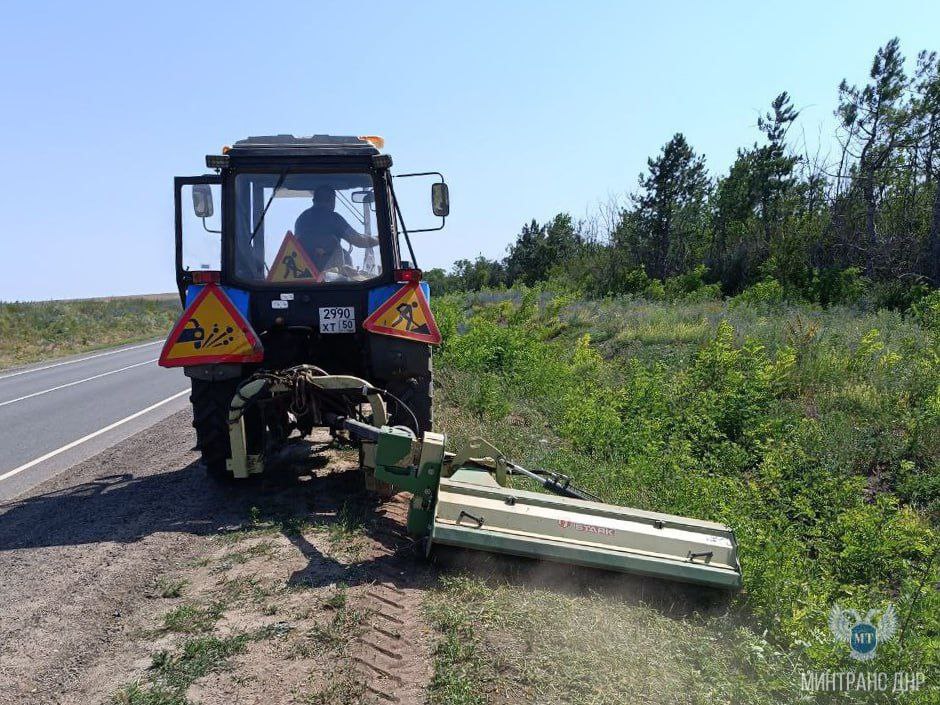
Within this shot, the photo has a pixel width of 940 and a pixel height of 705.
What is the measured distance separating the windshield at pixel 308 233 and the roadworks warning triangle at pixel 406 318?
45cm

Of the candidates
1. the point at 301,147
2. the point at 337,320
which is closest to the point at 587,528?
the point at 337,320

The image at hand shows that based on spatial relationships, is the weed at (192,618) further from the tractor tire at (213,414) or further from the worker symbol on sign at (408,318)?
the worker symbol on sign at (408,318)

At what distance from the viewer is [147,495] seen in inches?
225

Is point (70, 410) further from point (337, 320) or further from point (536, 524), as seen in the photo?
point (536, 524)

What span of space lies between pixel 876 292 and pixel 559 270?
15.8m

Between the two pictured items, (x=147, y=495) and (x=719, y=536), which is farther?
(x=147, y=495)

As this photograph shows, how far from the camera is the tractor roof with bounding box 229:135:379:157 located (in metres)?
5.70

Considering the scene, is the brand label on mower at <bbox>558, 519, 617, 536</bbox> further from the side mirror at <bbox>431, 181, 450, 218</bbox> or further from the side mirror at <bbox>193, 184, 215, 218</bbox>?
the side mirror at <bbox>193, 184, 215, 218</bbox>

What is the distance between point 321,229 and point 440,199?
1.08 m

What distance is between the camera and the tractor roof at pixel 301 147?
5703 mm

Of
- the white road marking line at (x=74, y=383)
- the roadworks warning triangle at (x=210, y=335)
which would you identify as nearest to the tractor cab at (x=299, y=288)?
the roadworks warning triangle at (x=210, y=335)

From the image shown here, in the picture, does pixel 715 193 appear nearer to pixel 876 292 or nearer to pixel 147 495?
pixel 876 292

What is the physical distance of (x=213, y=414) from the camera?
5.48 meters

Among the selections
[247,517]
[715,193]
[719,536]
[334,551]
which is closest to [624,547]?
[719,536]
